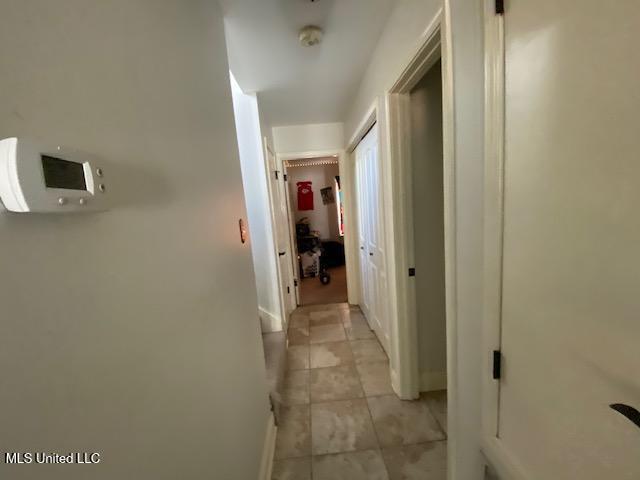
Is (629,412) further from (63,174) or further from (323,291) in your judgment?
(323,291)

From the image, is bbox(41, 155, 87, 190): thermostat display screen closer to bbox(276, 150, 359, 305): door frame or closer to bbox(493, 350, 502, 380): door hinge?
bbox(493, 350, 502, 380): door hinge

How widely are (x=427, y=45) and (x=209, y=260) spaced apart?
1.23 m

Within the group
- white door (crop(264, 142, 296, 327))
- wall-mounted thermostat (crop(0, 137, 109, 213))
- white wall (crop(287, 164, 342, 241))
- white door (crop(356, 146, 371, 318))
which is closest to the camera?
wall-mounted thermostat (crop(0, 137, 109, 213))

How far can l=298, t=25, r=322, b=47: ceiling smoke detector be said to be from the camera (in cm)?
150

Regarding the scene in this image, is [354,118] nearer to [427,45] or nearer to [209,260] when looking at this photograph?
[427,45]

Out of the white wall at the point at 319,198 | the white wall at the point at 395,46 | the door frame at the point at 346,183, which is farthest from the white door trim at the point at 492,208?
the white wall at the point at 319,198

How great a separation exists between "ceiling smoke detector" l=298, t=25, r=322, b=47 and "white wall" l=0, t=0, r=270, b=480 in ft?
2.24

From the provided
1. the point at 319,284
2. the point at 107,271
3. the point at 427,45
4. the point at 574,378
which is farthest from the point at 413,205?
the point at 319,284

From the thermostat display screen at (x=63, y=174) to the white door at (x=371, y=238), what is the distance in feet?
6.26

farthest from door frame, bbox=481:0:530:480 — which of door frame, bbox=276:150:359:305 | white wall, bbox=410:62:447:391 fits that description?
door frame, bbox=276:150:359:305

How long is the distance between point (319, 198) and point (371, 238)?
3.18m

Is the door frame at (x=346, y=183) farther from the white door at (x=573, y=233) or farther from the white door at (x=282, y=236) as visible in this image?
the white door at (x=573, y=233)

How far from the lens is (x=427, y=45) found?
1.09m

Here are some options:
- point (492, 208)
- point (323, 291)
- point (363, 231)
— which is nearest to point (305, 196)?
point (323, 291)
